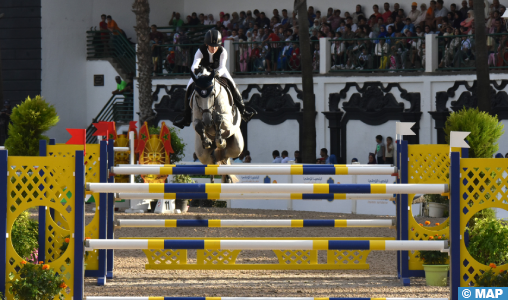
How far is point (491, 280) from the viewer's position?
17.5 ft

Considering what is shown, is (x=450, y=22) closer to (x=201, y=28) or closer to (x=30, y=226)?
(x=201, y=28)

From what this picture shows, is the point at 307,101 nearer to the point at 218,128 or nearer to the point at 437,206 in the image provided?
the point at 437,206

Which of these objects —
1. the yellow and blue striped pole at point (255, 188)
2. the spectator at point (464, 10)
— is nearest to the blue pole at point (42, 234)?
the yellow and blue striped pole at point (255, 188)

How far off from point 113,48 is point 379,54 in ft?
34.1

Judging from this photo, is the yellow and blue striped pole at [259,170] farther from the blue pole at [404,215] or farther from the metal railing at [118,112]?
the metal railing at [118,112]

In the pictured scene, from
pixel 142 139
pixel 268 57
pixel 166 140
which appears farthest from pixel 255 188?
pixel 268 57

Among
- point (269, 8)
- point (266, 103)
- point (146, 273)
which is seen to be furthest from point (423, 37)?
point (146, 273)

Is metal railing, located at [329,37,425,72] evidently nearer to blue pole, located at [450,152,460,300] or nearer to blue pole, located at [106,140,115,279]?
blue pole, located at [106,140,115,279]

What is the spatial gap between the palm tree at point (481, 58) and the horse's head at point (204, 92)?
349 inches

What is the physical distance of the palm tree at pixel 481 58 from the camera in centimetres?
1573

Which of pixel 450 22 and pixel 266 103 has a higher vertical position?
pixel 450 22

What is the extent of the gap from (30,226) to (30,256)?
0.37 meters

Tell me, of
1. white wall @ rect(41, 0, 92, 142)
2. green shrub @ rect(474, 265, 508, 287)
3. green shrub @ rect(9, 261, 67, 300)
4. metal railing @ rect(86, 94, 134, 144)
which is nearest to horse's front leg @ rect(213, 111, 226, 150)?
green shrub @ rect(9, 261, 67, 300)

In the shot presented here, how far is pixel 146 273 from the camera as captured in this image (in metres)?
8.15
